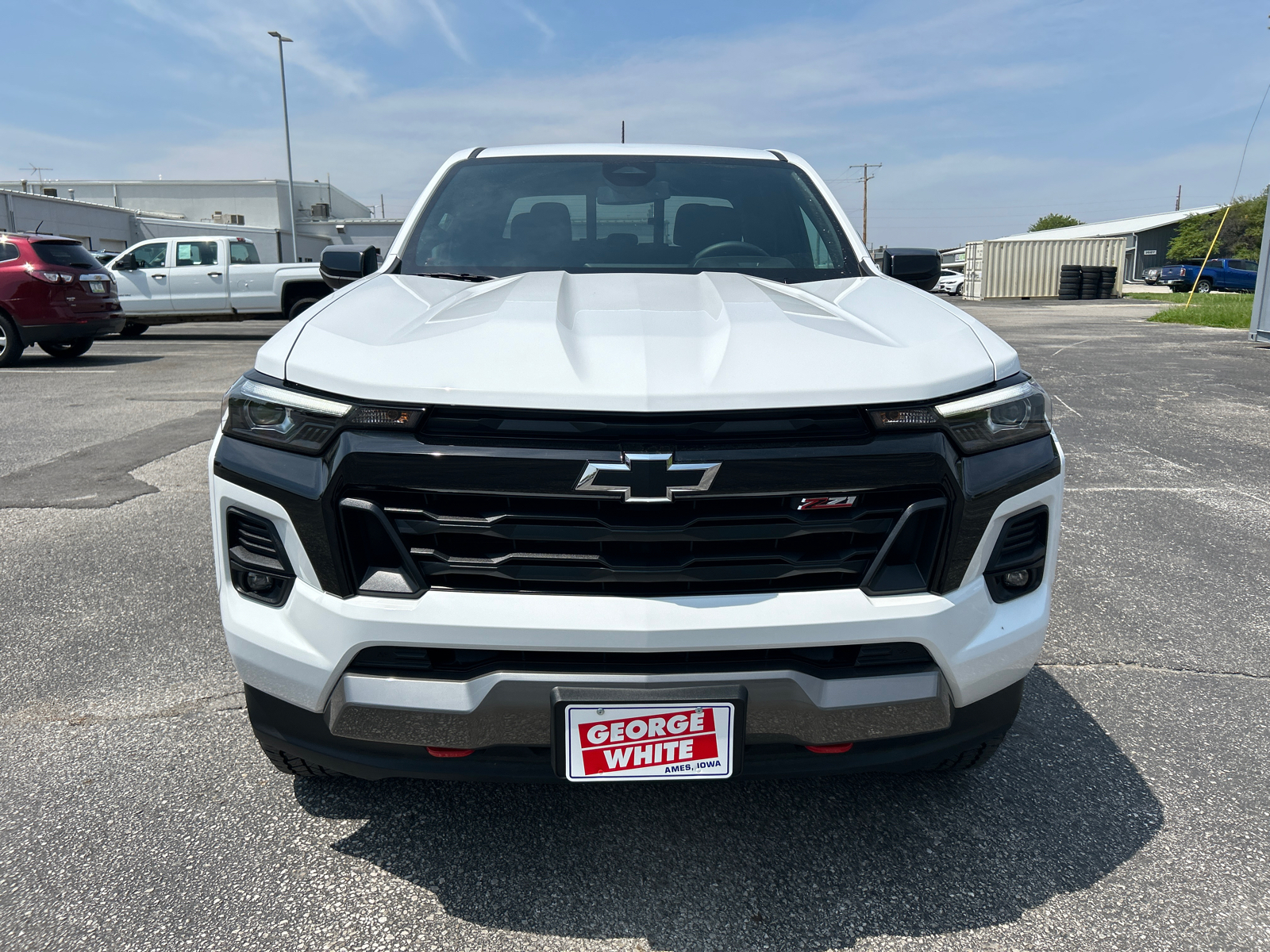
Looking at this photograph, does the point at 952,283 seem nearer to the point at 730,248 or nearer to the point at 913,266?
the point at 913,266

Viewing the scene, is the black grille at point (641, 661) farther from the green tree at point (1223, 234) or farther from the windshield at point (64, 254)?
the green tree at point (1223, 234)

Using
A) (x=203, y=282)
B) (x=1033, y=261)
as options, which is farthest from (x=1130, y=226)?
(x=203, y=282)

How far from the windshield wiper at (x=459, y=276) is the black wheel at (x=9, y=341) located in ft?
37.9

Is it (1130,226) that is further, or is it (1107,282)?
(1130,226)

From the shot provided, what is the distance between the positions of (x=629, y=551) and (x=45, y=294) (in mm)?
12847

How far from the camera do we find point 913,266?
343cm

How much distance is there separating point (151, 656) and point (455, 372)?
2.17 meters

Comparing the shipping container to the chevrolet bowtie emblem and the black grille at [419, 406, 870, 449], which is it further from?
the chevrolet bowtie emblem

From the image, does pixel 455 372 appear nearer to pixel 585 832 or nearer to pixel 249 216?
pixel 585 832

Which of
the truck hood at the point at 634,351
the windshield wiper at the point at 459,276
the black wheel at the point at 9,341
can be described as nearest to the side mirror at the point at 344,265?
the windshield wiper at the point at 459,276

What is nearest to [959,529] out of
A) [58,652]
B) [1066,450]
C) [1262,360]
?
→ [58,652]

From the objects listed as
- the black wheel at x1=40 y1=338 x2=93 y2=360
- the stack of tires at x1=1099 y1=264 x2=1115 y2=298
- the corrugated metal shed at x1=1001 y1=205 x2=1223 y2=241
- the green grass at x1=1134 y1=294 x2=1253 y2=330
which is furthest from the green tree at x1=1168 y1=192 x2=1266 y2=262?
the black wheel at x1=40 y1=338 x2=93 y2=360

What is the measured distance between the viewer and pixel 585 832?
2285 millimetres

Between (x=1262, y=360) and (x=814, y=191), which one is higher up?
(x=814, y=191)
